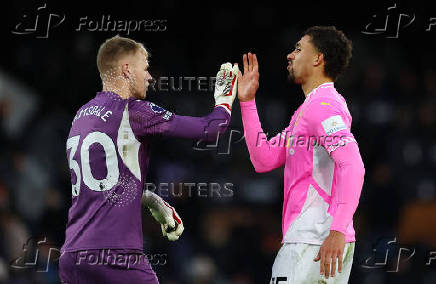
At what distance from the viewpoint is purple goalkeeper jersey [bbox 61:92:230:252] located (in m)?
4.85

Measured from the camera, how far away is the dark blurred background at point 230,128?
9.48 m

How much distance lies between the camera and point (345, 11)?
43.4 ft

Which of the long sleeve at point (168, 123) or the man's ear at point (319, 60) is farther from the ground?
the man's ear at point (319, 60)

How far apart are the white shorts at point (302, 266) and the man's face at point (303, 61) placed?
118 cm

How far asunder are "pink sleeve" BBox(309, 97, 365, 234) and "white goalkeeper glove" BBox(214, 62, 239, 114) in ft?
2.01

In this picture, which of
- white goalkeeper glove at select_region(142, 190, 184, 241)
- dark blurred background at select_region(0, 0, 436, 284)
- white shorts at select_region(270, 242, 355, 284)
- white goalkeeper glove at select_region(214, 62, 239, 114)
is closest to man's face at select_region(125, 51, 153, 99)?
white goalkeeper glove at select_region(214, 62, 239, 114)

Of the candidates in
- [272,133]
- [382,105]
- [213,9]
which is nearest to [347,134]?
[272,133]

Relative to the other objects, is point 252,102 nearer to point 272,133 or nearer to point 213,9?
point 272,133

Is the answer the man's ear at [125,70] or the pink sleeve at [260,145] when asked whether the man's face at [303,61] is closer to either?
the pink sleeve at [260,145]

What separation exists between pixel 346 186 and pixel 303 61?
1.09m

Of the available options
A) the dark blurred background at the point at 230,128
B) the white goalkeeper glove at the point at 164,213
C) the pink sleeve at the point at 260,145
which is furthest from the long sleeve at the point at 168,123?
the dark blurred background at the point at 230,128

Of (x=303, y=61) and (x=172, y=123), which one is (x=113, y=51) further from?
(x=303, y=61)

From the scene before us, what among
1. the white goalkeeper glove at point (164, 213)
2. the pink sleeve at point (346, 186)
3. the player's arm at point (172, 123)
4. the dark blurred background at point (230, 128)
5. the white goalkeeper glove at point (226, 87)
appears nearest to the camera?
the pink sleeve at point (346, 186)

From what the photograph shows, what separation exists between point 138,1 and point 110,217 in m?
8.40
